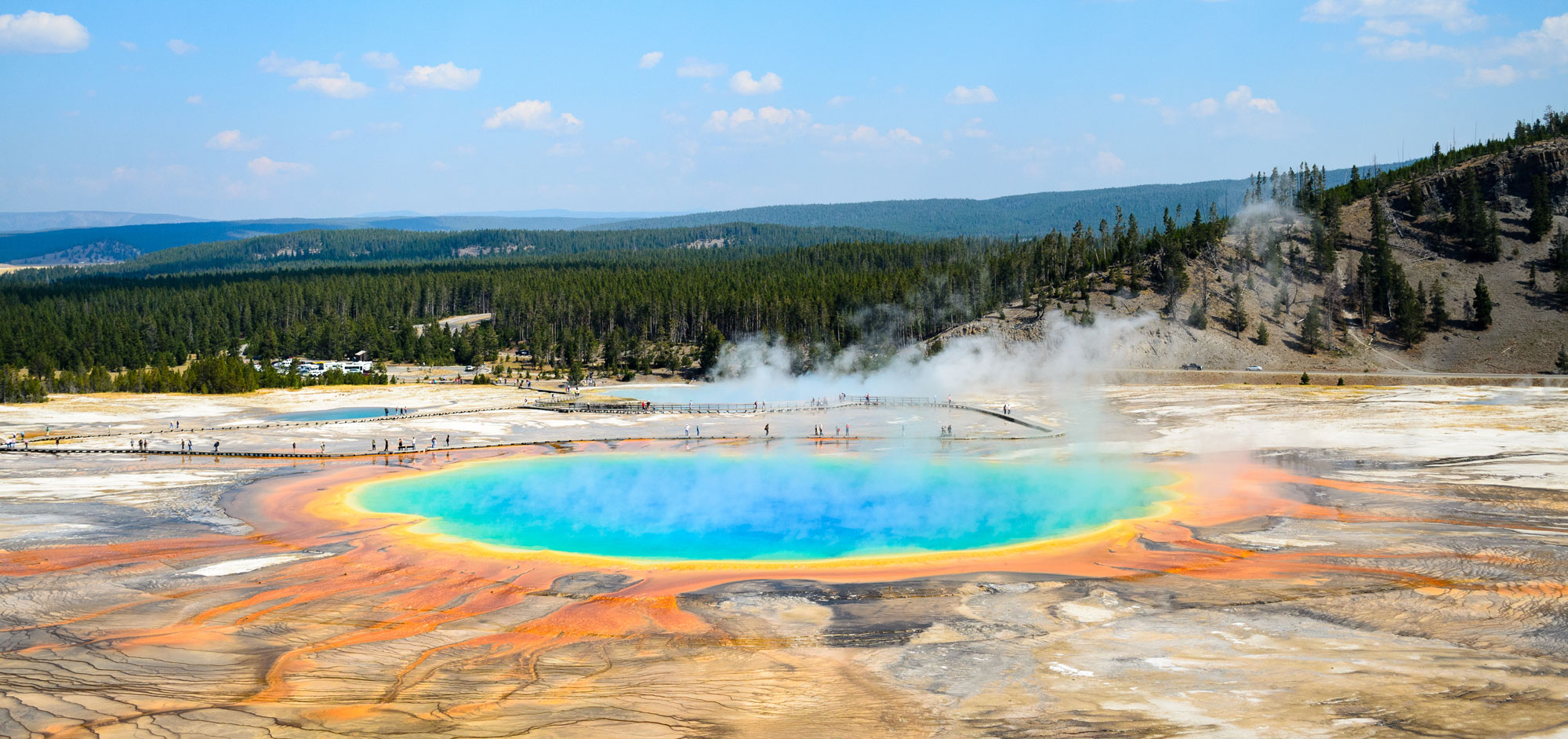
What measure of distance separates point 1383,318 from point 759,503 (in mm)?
63848

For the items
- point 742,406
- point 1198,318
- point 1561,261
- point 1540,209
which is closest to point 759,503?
point 742,406

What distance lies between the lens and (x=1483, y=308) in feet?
233

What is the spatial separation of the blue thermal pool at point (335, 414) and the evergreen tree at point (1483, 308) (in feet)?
241

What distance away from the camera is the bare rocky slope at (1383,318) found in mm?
69125

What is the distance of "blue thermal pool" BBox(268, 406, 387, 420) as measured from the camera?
5331cm

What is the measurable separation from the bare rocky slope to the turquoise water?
38636 mm

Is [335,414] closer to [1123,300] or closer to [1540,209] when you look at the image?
[1123,300]

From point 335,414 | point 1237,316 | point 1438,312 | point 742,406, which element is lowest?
point 335,414

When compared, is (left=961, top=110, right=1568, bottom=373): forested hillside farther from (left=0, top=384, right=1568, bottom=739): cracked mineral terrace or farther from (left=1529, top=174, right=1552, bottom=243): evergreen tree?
(left=0, top=384, right=1568, bottom=739): cracked mineral terrace

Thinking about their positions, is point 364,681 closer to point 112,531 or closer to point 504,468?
point 112,531

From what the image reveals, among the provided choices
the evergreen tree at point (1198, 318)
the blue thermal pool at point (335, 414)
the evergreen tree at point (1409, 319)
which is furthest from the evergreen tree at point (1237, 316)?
the blue thermal pool at point (335, 414)

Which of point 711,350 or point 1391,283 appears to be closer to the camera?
point 1391,283

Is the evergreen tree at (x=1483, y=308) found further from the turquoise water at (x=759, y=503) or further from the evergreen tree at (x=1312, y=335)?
the turquoise water at (x=759, y=503)

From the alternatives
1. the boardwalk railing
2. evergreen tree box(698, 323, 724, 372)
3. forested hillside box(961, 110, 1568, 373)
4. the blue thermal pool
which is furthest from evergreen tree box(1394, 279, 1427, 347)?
the blue thermal pool
